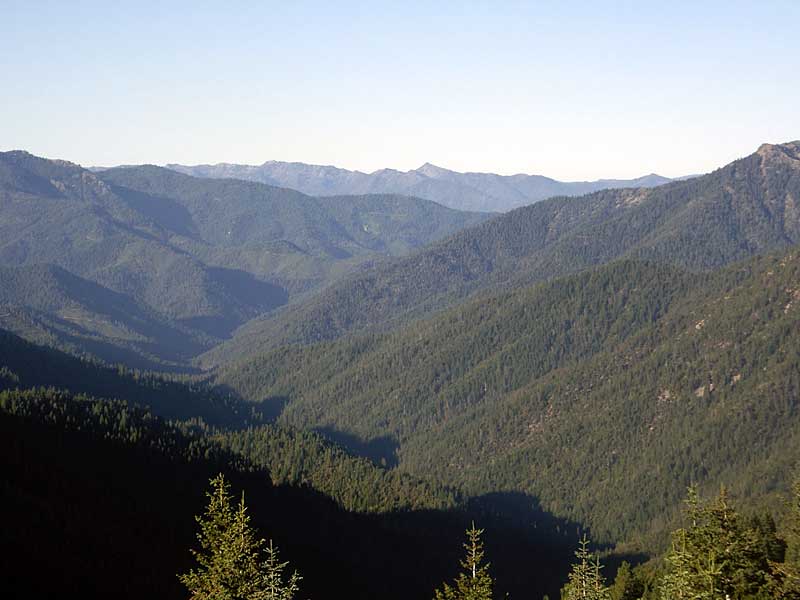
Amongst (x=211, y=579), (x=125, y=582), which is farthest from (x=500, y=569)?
(x=211, y=579)

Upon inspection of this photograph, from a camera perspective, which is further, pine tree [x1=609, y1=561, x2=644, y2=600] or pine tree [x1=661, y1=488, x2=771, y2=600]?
pine tree [x1=609, y1=561, x2=644, y2=600]

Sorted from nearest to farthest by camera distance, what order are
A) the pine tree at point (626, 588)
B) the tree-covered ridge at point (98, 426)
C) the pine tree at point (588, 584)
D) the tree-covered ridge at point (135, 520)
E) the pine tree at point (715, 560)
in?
1. the pine tree at point (715, 560)
2. the pine tree at point (588, 584)
3. the pine tree at point (626, 588)
4. the tree-covered ridge at point (135, 520)
5. the tree-covered ridge at point (98, 426)

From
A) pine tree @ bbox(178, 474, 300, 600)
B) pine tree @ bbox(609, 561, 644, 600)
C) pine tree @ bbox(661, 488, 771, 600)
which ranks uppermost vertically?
pine tree @ bbox(661, 488, 771, 600)

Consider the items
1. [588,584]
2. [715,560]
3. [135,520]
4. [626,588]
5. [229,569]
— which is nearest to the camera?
[229,569]

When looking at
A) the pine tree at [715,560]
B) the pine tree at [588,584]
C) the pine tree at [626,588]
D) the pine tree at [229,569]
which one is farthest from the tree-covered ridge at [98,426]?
the pine tree at [715,560]

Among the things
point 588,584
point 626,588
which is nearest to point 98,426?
point 626,588

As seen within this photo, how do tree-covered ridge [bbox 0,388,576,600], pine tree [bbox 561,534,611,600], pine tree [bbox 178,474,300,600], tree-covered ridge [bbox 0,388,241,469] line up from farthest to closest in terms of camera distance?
tree-covered ridge [bbox 0,388,241,469]
tree-covered ridge [bbox 0,388,576,600]
pine tree [bbox 561,534,611,600]
pine tree [bbox 178,474,300,600]

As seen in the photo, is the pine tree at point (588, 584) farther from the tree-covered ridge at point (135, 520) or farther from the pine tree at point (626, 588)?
the tree-covered ridge at point (135, 520)

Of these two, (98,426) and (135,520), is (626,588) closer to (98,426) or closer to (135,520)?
(135,520)

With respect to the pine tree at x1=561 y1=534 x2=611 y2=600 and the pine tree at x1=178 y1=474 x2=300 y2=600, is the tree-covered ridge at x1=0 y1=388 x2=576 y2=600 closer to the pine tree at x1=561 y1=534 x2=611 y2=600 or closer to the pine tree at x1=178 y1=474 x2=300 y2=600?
the pine tree at x1=178 y1=474 x2=300 y2=600

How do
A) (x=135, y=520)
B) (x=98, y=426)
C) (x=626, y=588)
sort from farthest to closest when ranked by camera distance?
(x=98, y=426) → (x=135, y=520) → (x=626, y=588)

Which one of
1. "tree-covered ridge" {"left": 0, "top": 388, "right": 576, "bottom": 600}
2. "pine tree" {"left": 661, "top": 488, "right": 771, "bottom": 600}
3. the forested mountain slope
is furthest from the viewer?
the forested mountain slope

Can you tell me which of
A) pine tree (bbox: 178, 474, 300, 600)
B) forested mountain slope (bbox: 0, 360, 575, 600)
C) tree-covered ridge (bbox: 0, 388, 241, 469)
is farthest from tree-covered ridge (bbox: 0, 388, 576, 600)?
pine tree (bbox: 178, 474, 300, 600)

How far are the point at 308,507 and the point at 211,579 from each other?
151756 millimetres
